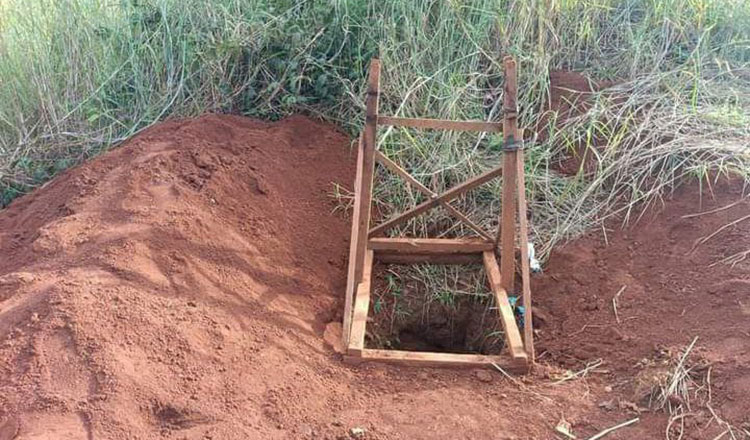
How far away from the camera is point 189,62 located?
14.4 ft

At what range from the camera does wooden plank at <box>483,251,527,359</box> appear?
9.16 ft

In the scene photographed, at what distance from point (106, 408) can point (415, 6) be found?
3.03 metres

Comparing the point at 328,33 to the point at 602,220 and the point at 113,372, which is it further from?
the point at 113,372

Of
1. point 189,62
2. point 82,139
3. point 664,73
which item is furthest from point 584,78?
point 82,139

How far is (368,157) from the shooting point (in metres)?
3.01

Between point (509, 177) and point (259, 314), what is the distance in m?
1.28

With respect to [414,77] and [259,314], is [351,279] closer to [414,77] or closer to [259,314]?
[259,314]

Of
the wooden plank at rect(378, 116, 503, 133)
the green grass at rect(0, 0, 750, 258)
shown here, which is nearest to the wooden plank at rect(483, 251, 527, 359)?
the green grass at rect(0, 0, 750, 258)

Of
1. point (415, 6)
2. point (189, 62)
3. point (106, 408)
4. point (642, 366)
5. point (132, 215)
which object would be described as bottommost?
point (106, 408)

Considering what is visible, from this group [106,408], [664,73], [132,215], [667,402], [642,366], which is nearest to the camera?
[106,408]

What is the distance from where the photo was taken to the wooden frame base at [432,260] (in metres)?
2.77

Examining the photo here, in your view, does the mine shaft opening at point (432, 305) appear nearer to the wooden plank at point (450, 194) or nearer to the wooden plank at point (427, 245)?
the wooden plank at point (427, 245)

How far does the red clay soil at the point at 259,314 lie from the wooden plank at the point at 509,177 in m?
0.36

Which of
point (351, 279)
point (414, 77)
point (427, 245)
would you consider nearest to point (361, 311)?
point (351, 279)
